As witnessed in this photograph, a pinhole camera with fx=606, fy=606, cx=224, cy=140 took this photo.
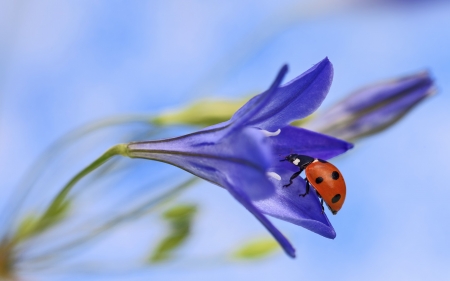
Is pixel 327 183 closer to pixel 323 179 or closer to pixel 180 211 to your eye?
pixel 323 179

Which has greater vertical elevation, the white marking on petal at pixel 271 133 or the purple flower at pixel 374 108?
the purple flower at pixel 374 108

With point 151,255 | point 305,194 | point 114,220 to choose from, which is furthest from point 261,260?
point 305,194

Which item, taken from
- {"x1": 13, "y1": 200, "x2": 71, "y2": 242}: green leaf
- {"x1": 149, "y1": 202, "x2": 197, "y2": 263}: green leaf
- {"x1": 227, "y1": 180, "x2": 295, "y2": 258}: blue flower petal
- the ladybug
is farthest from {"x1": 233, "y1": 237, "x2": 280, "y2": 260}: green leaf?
{"x1": 227, "y1": 180, "x2": 295, "y2": 258}: blue flower petal

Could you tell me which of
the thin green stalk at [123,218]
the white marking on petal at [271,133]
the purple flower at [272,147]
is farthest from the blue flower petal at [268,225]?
the thin green stalk at [123,218]

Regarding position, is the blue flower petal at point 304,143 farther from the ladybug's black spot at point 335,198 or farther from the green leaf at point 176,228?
the green leaf at point 176,228

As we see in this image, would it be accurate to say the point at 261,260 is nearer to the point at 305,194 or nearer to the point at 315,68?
the point at 305,194

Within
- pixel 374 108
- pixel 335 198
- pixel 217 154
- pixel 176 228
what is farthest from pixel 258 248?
pixel 217 154

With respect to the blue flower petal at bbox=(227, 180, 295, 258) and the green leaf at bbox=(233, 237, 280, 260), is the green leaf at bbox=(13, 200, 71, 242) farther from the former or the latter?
the blue flower petal at bbox=(227, 180, 295, 258)
